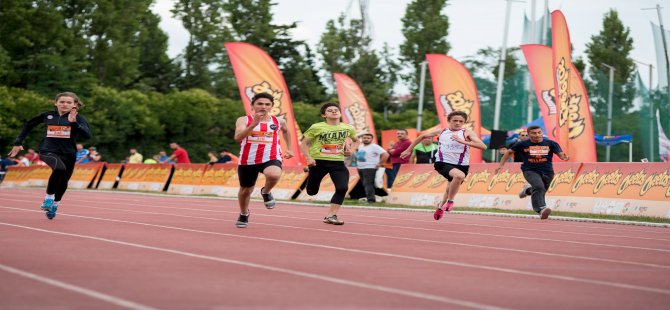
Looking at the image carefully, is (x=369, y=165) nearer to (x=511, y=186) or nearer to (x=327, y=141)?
(x=511, y=186)

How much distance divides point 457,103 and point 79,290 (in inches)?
1098

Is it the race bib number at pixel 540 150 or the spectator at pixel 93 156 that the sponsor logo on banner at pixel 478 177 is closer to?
the race bib number at pixel 540 150

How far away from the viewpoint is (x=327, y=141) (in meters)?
14.9

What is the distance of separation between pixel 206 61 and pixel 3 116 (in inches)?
1029

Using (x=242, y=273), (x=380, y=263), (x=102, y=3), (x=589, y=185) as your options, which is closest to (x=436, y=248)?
(x=380, y=263)

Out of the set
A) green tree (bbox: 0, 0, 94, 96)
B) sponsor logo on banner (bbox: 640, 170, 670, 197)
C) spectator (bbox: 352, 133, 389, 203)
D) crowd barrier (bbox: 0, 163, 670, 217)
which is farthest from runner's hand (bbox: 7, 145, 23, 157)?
green tree (bbox: 0, 0, 94, 96)

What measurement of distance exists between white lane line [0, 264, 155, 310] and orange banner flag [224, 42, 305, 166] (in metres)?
23.9

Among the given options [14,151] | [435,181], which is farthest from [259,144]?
[435,181]

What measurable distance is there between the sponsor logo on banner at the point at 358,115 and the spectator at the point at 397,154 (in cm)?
1182

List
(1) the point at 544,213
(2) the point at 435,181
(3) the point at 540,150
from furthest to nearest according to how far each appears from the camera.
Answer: (2) the point at 435,181 → (3) the point at 540,150 → (1) the point at 544,213

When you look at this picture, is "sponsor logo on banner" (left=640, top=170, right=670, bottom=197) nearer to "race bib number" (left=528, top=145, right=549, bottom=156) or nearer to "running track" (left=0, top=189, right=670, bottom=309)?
"race bib number" (left=528, top=145, right=549, bottom=156)

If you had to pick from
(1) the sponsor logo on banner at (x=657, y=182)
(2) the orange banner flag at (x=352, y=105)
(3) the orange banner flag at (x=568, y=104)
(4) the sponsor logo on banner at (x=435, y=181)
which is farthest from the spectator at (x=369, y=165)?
(2) the orange banner flag at (x=352, y=105)

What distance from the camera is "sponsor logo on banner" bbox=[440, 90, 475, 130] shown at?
33844 mm

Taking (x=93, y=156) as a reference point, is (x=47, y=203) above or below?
above
